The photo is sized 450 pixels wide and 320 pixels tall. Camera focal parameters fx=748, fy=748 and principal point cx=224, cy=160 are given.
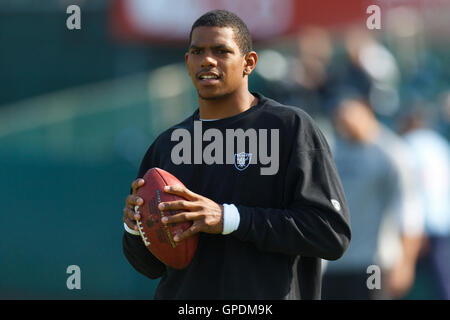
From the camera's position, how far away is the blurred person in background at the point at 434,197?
270 inches

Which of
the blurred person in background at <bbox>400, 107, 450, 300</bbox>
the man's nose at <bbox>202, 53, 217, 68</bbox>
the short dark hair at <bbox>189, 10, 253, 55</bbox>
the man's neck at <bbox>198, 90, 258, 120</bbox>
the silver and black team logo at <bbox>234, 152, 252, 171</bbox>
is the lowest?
the blurred person in background at <bbox>400, 107, 450, 300</bbox>

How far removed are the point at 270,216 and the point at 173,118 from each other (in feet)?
21.9

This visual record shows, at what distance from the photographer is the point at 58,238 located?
8.04 metres

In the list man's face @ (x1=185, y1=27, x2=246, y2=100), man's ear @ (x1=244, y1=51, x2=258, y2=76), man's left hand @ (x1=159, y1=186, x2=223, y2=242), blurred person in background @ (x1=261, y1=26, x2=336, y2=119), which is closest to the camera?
man's left hand @ (x1=159, y1=186, x2=223, y2=242)

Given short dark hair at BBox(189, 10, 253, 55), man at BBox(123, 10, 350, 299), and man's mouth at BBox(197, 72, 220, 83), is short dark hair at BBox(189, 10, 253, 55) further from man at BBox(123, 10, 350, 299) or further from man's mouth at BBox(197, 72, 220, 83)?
man's mouth at BBox(197, 72, 220, 83)

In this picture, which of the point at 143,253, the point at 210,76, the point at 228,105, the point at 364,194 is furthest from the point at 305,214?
the point at 364,194

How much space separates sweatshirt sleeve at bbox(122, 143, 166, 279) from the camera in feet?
10.9

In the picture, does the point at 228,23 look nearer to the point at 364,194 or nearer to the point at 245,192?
the point at 245,192

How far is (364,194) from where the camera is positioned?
614cm

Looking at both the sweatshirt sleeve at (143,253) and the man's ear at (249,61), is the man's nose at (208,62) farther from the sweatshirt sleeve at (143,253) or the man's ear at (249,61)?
the sweatshirt sleeve at (143,253)

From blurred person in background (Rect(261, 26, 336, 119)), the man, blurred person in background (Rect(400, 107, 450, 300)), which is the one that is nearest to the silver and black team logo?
the man

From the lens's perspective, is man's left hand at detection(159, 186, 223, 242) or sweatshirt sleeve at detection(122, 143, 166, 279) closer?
man's left hand at detection(159, 186, 223, 242)

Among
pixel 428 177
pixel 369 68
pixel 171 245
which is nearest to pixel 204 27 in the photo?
pixel 171 245

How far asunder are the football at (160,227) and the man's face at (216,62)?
404mm
